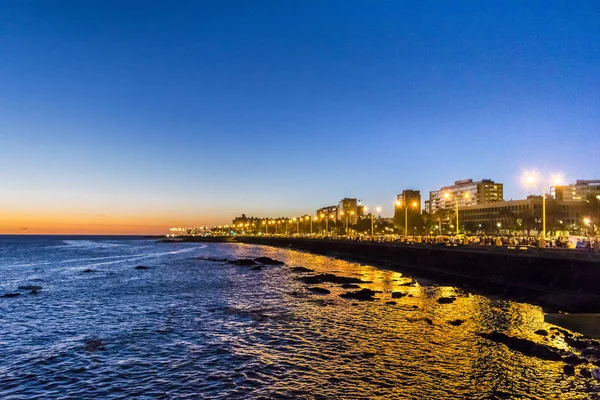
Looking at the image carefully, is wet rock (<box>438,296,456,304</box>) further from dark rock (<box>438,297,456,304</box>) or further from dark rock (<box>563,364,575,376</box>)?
dark rock (<box>563,364,575,376</box>)

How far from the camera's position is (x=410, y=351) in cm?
2461

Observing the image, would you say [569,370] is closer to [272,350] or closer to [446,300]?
[272,350]

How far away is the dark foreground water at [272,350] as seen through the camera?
63.3ft

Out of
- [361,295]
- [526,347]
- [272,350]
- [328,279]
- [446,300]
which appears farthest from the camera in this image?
[328,279]

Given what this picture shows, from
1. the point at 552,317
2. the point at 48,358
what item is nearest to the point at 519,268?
the point at 552,317

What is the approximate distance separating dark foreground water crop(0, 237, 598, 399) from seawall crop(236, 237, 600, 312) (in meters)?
3.50

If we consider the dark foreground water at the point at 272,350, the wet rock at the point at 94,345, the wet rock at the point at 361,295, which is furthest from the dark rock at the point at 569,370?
the wet rock at the point at 94,345

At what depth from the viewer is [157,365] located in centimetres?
2272

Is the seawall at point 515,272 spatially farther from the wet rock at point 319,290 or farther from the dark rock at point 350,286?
the wet rock at point 319,290

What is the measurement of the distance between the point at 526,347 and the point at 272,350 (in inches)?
532

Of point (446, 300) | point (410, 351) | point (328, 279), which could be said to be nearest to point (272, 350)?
point (410, 351)

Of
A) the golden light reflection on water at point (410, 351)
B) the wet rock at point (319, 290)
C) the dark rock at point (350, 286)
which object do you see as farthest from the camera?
the dark rock at point (350, 286)

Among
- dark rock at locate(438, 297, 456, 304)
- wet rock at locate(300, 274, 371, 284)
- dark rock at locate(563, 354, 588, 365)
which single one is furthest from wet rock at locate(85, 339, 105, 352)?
wet rock at locate(300, 274, 371, 284)

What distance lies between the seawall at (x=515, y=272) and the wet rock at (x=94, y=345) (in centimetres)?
3172
